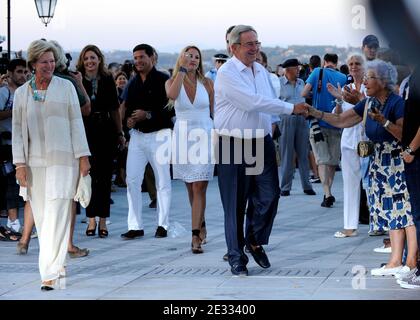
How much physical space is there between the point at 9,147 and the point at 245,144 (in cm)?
389

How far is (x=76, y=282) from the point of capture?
21.2 feet

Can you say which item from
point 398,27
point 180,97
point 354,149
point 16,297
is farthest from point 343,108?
point 398,27

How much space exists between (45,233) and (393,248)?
267 cm

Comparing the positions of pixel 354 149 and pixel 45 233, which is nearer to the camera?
pixel 45 233

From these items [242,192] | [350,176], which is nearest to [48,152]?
[242,192]

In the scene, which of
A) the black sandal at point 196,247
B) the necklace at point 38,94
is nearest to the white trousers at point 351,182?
the black sandal at point 196,247

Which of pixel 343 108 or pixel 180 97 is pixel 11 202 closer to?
pixel 180 97

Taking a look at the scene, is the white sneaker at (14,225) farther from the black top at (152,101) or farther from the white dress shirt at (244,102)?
the white dress shirt at (244,102)

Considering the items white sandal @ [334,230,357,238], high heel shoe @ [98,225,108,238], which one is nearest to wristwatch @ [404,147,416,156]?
white sandal @ [334,230,357,238]

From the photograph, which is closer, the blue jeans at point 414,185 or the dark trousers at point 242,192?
the blue jeans at point 414,185

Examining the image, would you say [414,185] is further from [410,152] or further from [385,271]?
[385,271]

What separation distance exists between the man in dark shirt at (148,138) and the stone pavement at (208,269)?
0.89ft

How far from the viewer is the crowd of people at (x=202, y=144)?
20.3 feet

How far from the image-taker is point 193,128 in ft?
28.1
